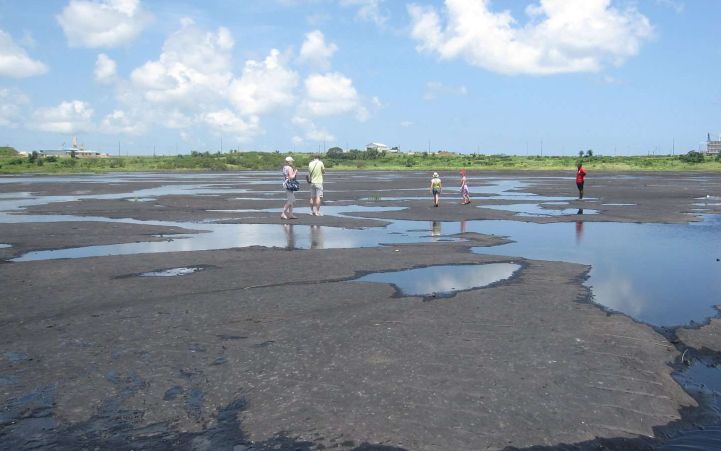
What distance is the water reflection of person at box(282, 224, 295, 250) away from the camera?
15258mm

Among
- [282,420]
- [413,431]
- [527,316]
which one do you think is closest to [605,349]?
[527,316]

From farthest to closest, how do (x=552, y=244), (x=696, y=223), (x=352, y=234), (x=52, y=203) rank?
(x=52, y=203) → (x=696, y=223) → (x=352, y=234) → (x=552, y=244)

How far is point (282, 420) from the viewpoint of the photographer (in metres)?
5.18

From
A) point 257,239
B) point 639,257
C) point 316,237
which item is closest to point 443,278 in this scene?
point 639,257

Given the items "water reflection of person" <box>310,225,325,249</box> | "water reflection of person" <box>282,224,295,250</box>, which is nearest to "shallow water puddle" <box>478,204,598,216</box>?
"water reflection of person" <box>310,225,325,249</box>

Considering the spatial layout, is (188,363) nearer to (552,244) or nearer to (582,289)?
(582,289)

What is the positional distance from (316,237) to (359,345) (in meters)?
10.0

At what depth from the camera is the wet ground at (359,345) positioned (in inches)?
200

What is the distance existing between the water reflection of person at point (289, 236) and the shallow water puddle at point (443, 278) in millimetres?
4039

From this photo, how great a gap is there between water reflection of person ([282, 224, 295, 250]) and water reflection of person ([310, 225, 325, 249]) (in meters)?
0.46

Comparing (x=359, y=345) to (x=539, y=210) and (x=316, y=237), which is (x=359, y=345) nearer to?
(x=316, y=237)

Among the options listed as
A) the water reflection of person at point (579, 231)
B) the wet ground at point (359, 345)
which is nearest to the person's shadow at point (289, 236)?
the wet ground at point (359, 345)

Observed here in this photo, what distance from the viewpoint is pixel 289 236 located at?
1722 cm

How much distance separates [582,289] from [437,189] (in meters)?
16.6
